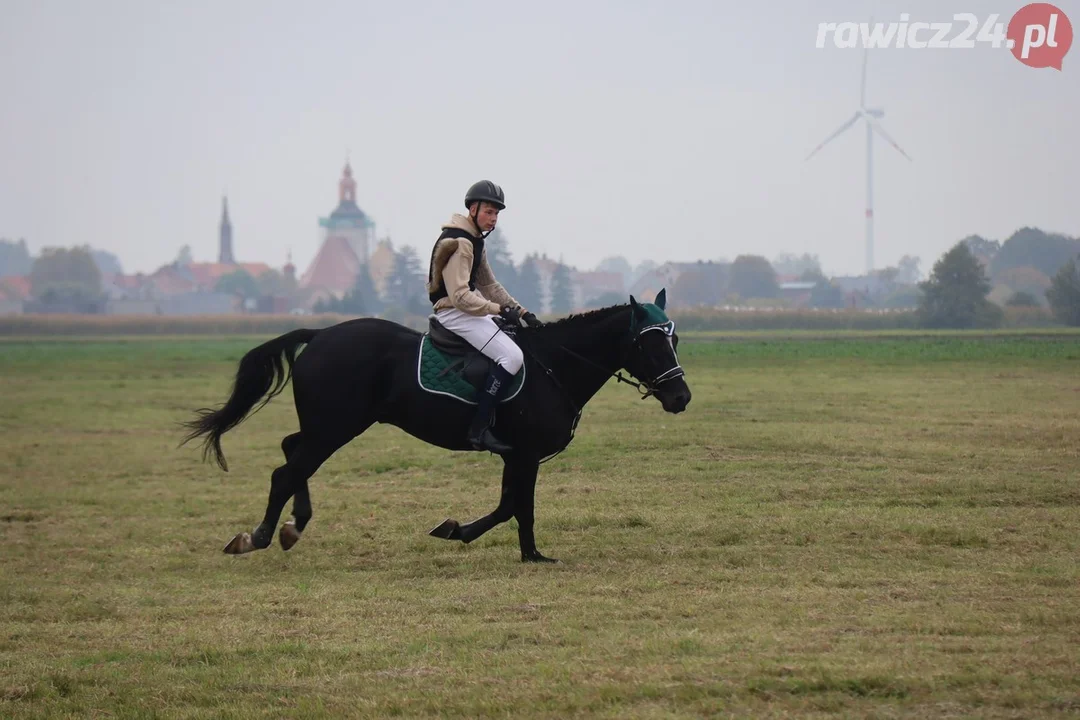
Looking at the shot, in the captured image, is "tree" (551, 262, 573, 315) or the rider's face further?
"tree" (551, 262, 573, 315)

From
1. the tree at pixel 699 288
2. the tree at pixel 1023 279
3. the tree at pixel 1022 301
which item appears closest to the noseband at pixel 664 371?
the tree at pixel 1022 301

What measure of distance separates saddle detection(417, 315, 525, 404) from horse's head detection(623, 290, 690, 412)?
0.93 m

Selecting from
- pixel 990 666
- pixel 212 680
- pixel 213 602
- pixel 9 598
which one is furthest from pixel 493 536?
pixel 990 666

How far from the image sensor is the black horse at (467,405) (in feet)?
35.6

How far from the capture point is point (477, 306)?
1071 centimetres

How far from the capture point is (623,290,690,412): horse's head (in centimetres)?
1078

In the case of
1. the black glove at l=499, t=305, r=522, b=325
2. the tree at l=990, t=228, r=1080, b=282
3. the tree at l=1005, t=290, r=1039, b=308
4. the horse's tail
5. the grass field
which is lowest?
the grass field

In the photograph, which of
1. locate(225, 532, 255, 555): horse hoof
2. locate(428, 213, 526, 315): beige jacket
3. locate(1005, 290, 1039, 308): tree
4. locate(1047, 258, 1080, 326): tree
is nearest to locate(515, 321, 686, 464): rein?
locate(428, 213, 526, 315): beige jacket

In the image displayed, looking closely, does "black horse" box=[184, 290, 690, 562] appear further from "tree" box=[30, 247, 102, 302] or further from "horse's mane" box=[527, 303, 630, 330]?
"tree" box=[30, 247, 102, 302]

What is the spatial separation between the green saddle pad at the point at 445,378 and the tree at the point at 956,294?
6127 cm

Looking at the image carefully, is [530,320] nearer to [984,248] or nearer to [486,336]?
[486,336]

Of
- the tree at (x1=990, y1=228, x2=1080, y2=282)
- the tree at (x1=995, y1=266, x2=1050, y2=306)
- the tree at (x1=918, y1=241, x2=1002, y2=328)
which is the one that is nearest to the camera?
the tree at (x1=918, y1=241, x2=1002, y2=328)

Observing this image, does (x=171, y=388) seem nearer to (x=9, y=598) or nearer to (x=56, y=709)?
(x=9, y=598)

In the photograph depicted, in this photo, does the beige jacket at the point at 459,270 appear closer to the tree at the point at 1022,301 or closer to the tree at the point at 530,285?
the tree at the point at 1022,301
